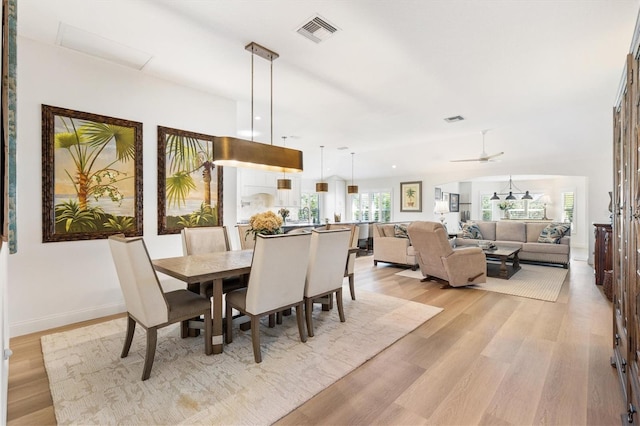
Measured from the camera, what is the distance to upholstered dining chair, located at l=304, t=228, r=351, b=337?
9.12 ft

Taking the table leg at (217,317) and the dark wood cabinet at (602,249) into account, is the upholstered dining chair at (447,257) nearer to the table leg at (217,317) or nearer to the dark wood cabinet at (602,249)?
the dark wood cabinet at (602,249)

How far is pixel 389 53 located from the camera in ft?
9.86

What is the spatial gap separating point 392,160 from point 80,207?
7.53 metres

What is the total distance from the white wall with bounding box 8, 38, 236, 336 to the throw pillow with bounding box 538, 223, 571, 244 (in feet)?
22.8

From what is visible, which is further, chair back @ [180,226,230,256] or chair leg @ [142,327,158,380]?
chair back @ [180,226,230,256]

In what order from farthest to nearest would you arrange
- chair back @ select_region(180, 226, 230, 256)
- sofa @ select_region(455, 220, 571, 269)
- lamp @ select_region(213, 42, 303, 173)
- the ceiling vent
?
sofa @ select_region(455, 220, 571, 269)
chair back @ select_region(180, 226, 230, 256)
lamp @ select_region(213, 42, 303, 173)
the ceiling vent

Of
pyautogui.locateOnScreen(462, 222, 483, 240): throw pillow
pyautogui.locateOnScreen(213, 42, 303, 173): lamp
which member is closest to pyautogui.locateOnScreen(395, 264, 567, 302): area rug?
pyautogui.locateOnScreen(462, 222, 483, 240): throw pillow

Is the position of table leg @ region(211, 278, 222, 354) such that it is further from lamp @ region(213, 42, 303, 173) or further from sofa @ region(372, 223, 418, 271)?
sofa @ region(372, 223, 418, 271)

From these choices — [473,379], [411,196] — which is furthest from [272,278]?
[411,196]

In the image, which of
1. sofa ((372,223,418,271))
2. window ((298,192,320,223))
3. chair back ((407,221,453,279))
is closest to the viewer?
chair back ((407,221,453,279))

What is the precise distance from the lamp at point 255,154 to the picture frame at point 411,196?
285 inches

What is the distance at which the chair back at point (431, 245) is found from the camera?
14.6 feet

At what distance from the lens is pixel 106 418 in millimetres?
1739

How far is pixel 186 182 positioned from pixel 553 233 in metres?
6.97
